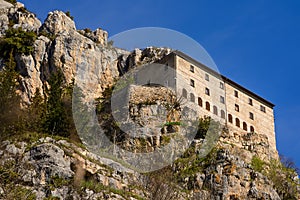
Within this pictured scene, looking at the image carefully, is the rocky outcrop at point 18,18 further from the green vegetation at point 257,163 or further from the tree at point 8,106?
the green vegetation at point 257,163

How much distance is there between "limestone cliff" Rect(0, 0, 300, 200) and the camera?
114 feet

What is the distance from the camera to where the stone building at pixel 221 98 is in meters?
56.5

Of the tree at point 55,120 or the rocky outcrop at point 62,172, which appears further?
the tree at point 55,120

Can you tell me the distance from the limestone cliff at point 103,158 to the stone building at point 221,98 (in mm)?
2809

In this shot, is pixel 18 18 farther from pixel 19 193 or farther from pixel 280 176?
pixel 19 193

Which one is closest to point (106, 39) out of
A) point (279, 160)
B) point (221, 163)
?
point (279, 160)

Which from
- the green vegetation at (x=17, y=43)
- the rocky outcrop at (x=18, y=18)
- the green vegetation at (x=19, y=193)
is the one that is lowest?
the green vegetation at (x=19, y=193)

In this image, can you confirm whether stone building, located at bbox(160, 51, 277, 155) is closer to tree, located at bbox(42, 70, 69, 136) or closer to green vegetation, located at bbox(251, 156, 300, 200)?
green vegetation, located at bbox(251, 156, 300, 200)

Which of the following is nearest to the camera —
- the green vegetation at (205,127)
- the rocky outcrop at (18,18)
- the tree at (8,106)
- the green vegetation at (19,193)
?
the green vegetation at (19,193)

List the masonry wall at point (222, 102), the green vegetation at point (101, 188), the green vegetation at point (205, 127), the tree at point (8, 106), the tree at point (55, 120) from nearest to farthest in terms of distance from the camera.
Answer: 1. the green vegetation at point (101, 188)
2. the tree at point (8, 106)
3. the tree at point (55, 120)
4. the green vegetation at point (205, 127)
5. the masonry wall at point (222, 102)

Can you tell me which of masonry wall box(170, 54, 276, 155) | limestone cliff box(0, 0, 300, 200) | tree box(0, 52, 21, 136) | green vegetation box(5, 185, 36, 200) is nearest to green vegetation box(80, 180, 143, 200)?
limestone cliff box(0, 0, 300, 200)

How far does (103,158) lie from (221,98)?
21341mm

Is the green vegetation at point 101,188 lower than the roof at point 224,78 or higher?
lower

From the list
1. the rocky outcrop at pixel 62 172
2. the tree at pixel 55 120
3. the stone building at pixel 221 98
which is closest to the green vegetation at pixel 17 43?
the stone building at pixel 221 98
